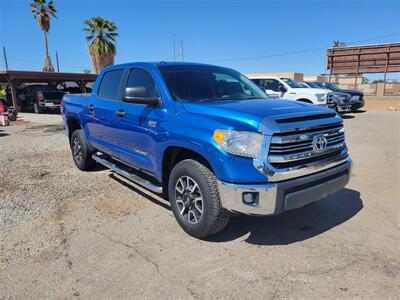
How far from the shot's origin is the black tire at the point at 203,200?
10.7ft

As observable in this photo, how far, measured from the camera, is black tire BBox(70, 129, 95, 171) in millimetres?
6211

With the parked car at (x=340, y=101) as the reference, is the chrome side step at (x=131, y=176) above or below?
below

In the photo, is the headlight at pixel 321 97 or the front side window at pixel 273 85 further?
the front side window at pixel 273 85

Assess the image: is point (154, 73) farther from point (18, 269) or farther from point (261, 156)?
point (18, 269)

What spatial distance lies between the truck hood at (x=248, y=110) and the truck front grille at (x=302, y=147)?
0.21 meters

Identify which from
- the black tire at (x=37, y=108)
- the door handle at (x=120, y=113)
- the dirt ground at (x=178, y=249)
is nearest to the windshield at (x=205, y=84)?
the door handle at (x=120, y=113)

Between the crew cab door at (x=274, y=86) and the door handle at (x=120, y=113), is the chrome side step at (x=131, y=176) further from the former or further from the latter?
the crew cab door at (x=274, y=86)

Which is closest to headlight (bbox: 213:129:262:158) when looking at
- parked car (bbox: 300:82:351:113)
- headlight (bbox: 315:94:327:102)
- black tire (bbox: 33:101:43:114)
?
headlight (bbox: 315:94:327:102)

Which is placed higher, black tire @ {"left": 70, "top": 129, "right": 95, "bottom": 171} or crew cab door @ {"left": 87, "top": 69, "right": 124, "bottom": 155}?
crew cab door @ {"left": 87, "top": 69, "right": 124, "bottom": 155}

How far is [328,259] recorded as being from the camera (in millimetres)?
3193

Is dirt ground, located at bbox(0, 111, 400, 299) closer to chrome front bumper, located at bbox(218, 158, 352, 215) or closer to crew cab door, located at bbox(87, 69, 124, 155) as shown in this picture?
chrome front bumper, located at bbox(218, 158, 352, 215)

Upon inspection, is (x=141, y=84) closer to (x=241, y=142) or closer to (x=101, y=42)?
(x=241, y=142)

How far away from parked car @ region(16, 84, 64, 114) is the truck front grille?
20857 millimetres

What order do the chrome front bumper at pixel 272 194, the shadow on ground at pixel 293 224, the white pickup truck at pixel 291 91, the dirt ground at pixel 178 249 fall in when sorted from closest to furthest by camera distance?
1. the dirt ground at pixel 178 249
2. the chrome front bumper at pixel 272 194
3. the shadow on ground at pixel 293 224
4. the white pickup truck at pixel 291 91
